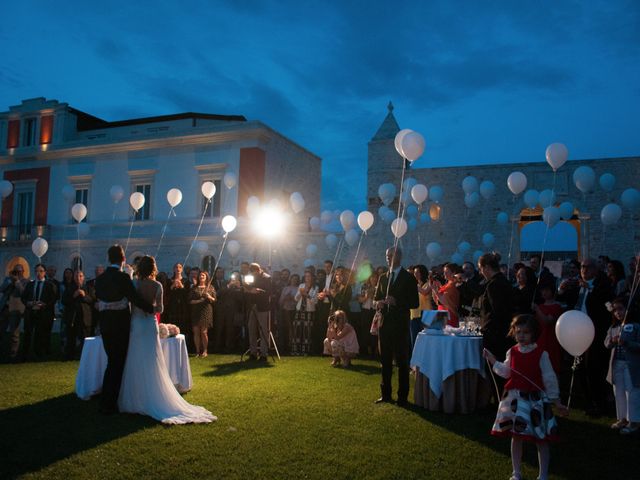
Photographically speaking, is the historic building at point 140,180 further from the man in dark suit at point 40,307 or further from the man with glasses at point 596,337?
the man with glasses at point 596,337

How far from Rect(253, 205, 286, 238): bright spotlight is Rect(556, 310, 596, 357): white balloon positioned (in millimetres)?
17805

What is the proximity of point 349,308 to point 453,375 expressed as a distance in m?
5.44

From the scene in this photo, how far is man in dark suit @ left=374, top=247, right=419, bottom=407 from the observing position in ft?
22.1

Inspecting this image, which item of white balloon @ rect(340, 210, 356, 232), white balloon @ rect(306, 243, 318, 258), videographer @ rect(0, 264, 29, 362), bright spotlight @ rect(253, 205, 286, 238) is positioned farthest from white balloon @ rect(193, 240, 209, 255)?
videographer @ rect(0, 264, 29, 362)

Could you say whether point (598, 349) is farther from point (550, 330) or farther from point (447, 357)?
point (447, 357)

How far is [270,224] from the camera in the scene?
2214 centimetres

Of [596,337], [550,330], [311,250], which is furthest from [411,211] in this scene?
[596,337]

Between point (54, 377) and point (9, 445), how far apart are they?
12.5 feet

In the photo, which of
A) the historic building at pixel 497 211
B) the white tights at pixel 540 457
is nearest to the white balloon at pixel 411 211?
the historic building at pixel 497 211

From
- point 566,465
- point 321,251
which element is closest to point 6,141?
point 321,251

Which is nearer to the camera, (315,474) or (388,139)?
(315,474)

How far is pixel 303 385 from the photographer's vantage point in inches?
305

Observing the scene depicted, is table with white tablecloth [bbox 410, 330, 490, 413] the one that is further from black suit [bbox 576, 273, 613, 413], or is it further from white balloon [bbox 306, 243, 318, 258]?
white balloon [bbox 306, 243, 318, 258]

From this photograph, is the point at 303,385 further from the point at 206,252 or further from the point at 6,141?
the point at 6,141
